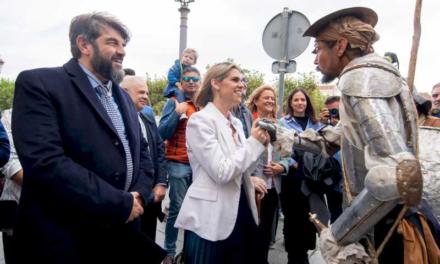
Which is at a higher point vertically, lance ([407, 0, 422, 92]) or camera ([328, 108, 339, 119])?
lance ([407, 0, 422, 92])

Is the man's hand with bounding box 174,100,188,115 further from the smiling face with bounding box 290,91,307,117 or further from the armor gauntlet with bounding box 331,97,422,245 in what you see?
A: the armor gauntlet with bounding box 331,97,422,245

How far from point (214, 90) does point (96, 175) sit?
132cm

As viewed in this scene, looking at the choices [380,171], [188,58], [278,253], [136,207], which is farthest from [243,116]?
[380,171]

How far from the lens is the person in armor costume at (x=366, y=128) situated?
56.4 inches

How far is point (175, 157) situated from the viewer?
13.0ft

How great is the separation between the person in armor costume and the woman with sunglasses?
721mm

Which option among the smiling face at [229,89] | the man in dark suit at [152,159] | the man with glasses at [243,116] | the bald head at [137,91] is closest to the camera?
the smiling face at [229,89]

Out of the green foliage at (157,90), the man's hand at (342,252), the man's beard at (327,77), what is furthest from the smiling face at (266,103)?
the green foliage at (157,90)

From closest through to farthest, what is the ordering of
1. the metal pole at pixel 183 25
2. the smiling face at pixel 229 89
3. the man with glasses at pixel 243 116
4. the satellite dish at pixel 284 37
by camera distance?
the smiling face at pixel 229 89 < the man with glasses at pixel 243 116 < the satellite dish at pixel 284 37 < the metal pole at pixel 183 25

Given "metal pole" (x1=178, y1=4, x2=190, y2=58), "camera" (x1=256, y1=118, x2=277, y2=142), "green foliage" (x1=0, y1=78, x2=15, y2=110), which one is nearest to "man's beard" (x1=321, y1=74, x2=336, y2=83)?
"camera" (x1=256, y1=118, x2=277, y2=142)

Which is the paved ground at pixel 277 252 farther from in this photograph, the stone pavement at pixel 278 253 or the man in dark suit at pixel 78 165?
the man in dark suit at pixel 78 165

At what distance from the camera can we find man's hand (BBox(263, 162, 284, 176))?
12.8ft

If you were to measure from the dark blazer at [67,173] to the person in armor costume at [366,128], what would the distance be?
1.06 meters

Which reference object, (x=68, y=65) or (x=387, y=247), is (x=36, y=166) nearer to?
(x=68, y=65)
